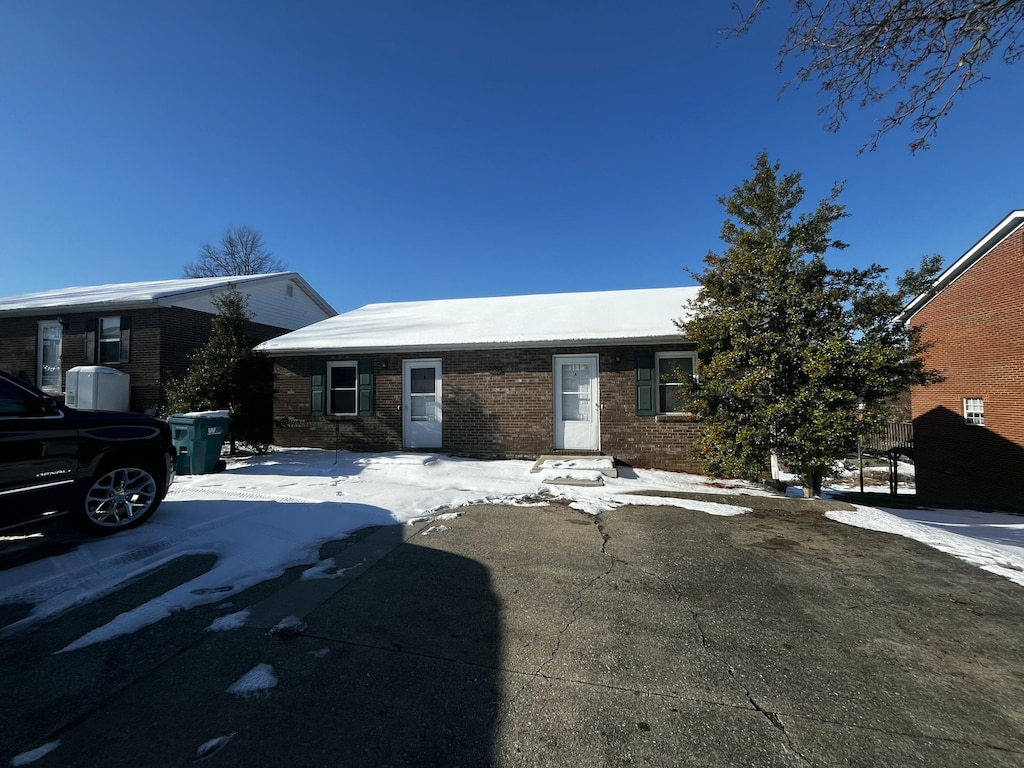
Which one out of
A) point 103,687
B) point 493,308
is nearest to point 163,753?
point 103,687

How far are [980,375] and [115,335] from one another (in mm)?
26832

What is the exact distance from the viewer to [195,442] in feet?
25.8

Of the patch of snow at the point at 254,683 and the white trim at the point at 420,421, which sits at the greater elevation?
the white trim at the point at 420,421

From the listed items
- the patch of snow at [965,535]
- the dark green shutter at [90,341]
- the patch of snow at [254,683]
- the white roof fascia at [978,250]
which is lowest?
the patch of snow at [965,535]

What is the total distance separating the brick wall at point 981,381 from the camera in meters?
12.9

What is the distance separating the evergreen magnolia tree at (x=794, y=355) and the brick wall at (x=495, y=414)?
180 cm

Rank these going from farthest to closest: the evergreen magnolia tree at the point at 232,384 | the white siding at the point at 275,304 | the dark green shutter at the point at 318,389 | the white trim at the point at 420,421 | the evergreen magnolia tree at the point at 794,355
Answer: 1. the white siding at the point at 275,304
2. the dark green shutter at the point at 318,389
3. the white trim at the point at 420,421
4. the evergreen magnolia tree at the point at 232,384
5. the evergreen magnolia tree at the point at 794,355

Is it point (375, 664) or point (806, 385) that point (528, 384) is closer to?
point (806, 385)

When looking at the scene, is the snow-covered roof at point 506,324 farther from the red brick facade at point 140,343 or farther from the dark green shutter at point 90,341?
the dark green shutter at point 90,341

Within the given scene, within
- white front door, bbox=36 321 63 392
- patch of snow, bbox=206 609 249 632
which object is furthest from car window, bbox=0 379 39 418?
white front door, bbox=36 321 63 392

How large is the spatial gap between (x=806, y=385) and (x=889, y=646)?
4516 mm

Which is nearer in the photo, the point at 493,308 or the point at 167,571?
the point at 167,571

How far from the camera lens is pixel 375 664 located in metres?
2.59

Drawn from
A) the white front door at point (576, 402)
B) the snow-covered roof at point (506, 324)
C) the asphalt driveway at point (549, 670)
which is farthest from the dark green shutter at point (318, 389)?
the asphalt driveway at point (549, 670)
